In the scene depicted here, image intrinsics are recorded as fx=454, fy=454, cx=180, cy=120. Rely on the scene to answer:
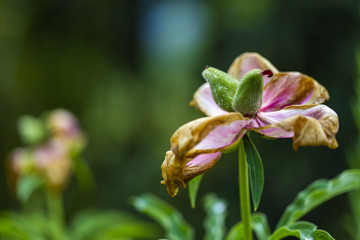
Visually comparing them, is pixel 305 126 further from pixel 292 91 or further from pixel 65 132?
pixel 65 132

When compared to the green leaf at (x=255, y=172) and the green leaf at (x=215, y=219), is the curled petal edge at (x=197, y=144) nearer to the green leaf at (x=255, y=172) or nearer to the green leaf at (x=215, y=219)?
the green leaf at (x=255, y=172)

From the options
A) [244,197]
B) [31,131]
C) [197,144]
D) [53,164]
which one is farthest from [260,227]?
[31,131]

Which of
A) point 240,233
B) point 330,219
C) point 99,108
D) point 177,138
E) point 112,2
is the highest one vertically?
point 112,2

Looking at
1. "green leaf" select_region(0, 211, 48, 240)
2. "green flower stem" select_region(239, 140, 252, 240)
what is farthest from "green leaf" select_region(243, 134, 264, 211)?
"green leaf" select_region(0, 211, 48, 240)

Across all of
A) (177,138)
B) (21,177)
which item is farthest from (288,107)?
(21,177)

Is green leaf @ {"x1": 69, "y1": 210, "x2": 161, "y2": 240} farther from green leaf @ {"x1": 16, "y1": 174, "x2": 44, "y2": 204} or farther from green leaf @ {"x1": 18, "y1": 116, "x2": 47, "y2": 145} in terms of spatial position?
green leaf @ {"x1": 18, "y1": 116, "x2": 47, "y2": 145}

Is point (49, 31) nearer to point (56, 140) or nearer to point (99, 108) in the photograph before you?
point (99, 108)
